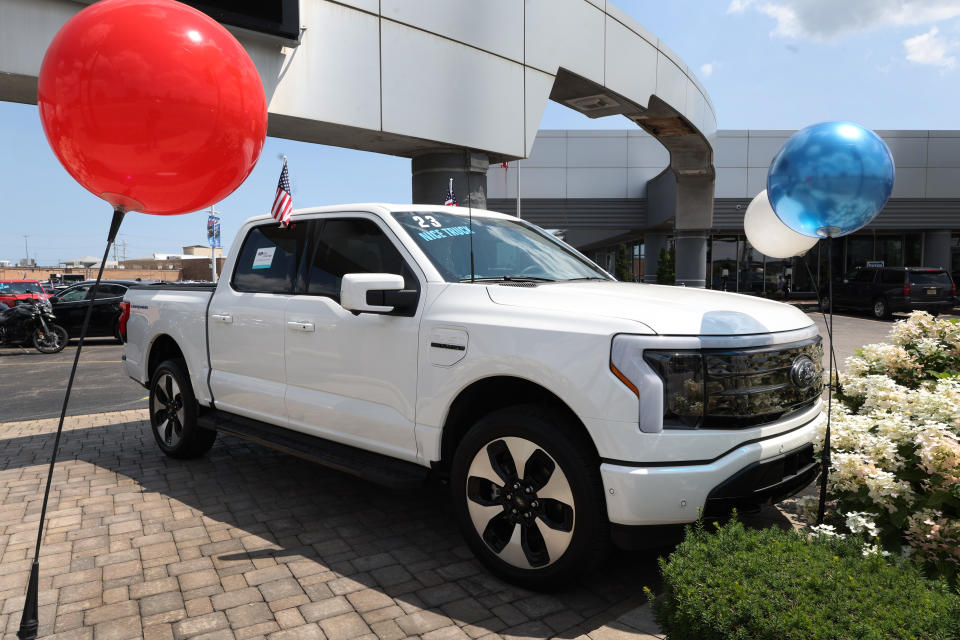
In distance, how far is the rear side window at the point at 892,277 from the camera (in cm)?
2153

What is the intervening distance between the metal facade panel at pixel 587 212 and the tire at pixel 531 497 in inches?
1139

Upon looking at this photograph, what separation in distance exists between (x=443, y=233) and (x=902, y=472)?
2699 millimetres

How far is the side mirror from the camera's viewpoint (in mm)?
3453

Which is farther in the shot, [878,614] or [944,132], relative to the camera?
[944,132]

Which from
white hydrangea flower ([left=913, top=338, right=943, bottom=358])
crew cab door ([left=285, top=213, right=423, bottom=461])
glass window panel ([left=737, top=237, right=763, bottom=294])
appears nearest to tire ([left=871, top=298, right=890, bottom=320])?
glass window panel ([left=737, top=237, right=763, bottom=294])

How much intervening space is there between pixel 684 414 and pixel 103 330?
16.7 meters

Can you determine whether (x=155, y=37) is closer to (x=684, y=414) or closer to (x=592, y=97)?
(x=684, y=414)

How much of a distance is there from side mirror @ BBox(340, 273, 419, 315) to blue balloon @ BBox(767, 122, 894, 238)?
83.5 inches

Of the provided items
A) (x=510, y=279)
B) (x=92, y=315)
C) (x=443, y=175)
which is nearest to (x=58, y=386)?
(x=92, y=315)

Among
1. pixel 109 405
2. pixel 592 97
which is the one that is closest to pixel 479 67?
pixel 592 97

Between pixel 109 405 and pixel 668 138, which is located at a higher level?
pixel 668 138

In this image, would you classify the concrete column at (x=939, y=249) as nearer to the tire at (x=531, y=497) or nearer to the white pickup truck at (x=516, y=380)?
the white pickup truck at (x=516, y=380)

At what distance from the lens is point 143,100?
283 cm

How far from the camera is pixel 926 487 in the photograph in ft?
9.45
